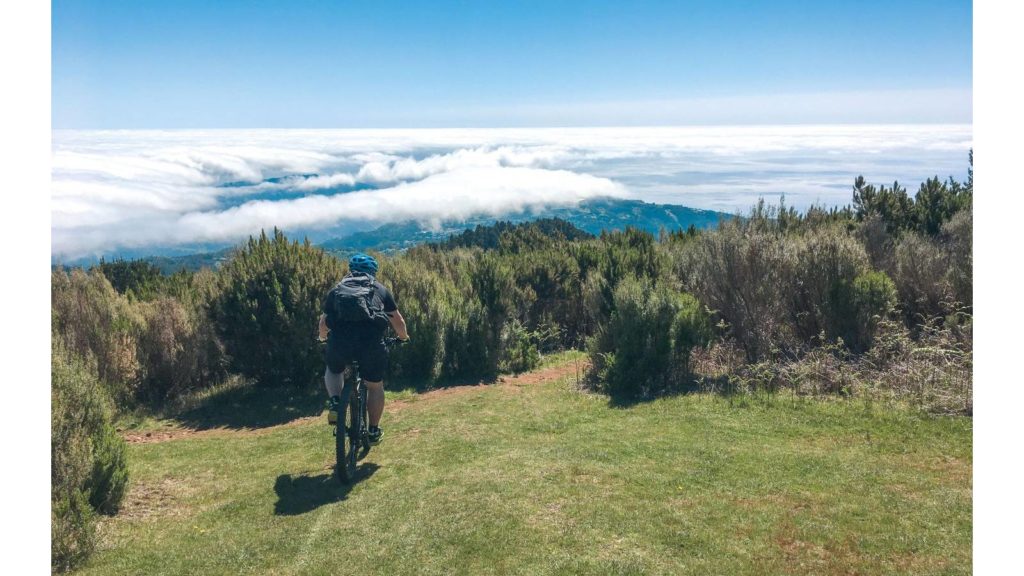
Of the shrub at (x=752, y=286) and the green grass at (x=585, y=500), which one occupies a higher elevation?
the shrub at (x=752, y=286)

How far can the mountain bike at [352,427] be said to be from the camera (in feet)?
20.7

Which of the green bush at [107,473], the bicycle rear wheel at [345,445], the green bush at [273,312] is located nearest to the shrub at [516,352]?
the green bush at [273,312]

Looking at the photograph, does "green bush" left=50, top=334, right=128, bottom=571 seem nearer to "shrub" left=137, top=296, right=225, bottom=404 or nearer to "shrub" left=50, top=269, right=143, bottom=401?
"shrub" left=50, top=269, right=143, bottom=401

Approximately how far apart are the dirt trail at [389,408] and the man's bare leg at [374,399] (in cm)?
343

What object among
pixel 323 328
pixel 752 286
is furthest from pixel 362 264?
pixel 752 286

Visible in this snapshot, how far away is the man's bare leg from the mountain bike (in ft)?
0.24

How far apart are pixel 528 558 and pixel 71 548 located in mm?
3712

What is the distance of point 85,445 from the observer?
17.8 feet

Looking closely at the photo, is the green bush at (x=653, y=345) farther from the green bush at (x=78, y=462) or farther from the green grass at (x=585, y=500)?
the green bush at (x=78, y=462)

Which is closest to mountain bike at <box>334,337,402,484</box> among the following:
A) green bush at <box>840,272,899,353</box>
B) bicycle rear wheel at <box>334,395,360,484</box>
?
bicycle rear wheel at <box>334,395,360,484</box>

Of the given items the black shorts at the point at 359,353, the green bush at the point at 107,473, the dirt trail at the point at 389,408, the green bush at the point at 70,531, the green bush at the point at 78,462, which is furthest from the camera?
the dirt trail at the point at 389,408

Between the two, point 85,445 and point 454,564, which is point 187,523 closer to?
point 85,445

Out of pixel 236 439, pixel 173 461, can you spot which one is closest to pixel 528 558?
pixel 173 461

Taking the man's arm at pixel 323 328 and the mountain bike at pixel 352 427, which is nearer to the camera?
the mountain bike at pixel 352 427
